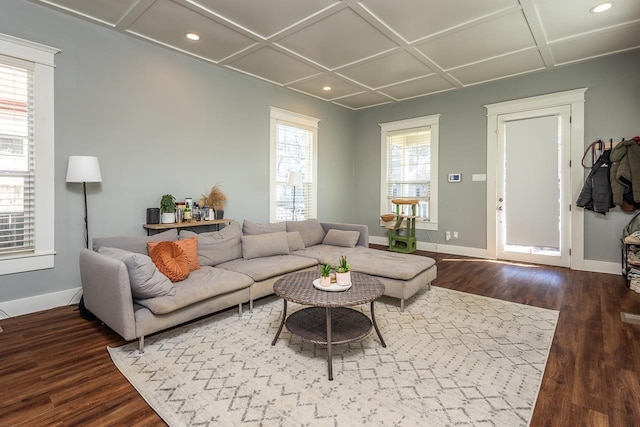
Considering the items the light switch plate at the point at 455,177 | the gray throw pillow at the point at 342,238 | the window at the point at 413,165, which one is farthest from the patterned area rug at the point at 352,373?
the window at the point at 413,165

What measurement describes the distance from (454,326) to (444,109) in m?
4.46

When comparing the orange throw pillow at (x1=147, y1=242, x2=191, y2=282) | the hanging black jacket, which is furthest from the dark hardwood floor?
the hanging black jacket

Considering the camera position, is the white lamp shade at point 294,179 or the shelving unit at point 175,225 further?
the white lamp shade at point 294,179

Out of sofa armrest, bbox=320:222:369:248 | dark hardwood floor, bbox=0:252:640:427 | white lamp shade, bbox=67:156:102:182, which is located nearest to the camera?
dark hardwood floor, bbox=0:252:640:427

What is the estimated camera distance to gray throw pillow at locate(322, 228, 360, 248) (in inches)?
183

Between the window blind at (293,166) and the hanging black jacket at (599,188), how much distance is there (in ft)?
14.3

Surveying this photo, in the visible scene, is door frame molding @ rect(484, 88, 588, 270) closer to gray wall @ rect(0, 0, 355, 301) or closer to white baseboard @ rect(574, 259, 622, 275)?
white baseboard @ rect(574, 259, 622, 275)

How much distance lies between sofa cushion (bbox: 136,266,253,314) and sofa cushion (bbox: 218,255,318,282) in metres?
0.14

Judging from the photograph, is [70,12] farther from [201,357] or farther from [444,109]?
[444,109]

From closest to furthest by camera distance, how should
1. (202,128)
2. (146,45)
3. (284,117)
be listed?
(146,45), (202,128), (284,117)

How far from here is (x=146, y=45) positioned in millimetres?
3844

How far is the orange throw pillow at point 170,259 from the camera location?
111 inches

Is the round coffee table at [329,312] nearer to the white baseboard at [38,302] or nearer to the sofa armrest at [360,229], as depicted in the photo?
the sofa armrest at [360,229]

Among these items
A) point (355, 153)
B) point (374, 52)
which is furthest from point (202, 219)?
point (355, 153)
